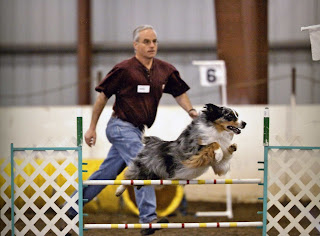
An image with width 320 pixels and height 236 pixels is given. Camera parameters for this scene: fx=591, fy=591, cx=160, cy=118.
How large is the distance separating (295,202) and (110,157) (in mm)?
1298

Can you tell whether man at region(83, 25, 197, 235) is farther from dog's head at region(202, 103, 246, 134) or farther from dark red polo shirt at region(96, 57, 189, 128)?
dog's head at region(202, 103, 246, 134)

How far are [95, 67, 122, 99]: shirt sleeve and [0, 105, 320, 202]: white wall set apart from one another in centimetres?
178

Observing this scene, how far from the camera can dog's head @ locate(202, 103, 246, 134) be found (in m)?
3.52

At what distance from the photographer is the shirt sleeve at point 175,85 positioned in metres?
4.12

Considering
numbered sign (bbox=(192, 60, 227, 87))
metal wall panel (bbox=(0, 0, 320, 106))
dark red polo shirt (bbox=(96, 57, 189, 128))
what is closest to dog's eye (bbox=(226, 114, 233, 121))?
dark red polo shirt (bbox=(96, 57, 189, 128))

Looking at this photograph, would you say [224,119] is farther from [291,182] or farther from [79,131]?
[79,131]

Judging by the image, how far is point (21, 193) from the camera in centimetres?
381

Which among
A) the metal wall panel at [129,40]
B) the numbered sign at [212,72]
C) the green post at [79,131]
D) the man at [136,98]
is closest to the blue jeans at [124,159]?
the man at [136,98]

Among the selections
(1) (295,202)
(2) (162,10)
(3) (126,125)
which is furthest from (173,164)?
(2) (162,10)

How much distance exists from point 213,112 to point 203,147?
0.22 m

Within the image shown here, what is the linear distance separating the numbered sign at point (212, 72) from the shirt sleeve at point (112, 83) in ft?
5.28

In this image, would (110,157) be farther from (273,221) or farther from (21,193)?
(273,221)

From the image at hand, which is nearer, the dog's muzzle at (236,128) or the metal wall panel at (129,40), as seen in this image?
the dog's muzzle at (236,128)

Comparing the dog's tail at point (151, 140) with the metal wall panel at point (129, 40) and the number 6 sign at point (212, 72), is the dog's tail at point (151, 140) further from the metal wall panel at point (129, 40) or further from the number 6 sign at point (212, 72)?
the metal wall panel at point (129, 40)
